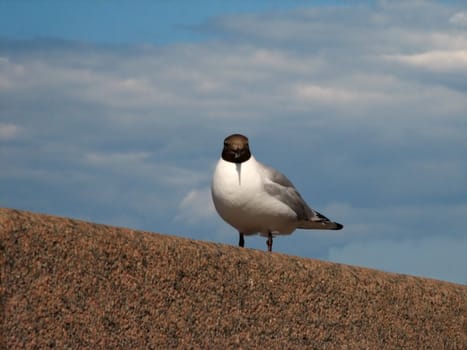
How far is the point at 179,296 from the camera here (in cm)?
593

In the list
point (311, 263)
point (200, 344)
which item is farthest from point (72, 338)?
point (311, 263)

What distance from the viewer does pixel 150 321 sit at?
576cm

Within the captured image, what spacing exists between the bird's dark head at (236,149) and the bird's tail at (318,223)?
41.7 inches

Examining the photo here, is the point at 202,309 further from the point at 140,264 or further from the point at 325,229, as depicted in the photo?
the point at 325,229

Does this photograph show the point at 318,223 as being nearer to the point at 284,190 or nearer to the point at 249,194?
the point at 284,190

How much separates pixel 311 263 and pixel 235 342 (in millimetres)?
918

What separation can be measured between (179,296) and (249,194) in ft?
7.23

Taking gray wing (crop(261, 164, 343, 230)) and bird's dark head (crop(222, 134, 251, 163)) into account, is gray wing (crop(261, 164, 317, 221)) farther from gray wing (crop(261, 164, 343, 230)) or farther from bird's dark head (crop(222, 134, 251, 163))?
bird's dark head (crop(222, 134, 251, 163))

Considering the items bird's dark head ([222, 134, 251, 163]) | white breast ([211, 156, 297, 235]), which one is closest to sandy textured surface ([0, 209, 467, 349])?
white breast ([211, 156, 297, 235])

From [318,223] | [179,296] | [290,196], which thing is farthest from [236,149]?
[179,296]

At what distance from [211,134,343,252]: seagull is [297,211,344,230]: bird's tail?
57 centimetres

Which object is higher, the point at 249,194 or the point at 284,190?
the point at 284,190

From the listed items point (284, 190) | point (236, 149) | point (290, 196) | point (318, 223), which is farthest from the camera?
point (318, 223)

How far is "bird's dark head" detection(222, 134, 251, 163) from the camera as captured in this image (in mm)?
8125
